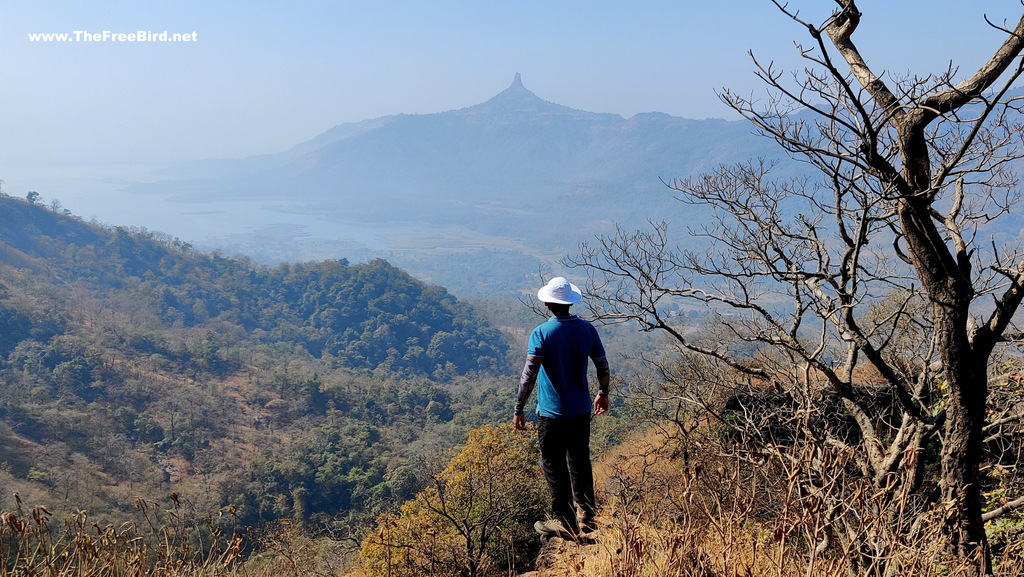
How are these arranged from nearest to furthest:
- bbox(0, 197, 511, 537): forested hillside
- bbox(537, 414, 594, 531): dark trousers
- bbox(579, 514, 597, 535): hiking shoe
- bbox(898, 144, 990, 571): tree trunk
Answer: bbox(898, 144, 990, 571): tree trunk, bbox(579, 514, 597, 535): hiking shoe, bbox(537, 414, 594, 531): dark trousers, bbox(0, 197, 511, 537): forested hillside

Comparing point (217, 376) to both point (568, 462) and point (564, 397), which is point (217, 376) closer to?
point (568, 462)

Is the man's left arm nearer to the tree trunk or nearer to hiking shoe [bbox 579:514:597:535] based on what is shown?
hiking shoe [bbox 579:514:597:535]

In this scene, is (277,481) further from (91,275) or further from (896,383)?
(91,275)

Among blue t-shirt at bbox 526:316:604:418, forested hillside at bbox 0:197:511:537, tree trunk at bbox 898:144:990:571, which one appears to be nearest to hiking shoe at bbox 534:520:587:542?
blue t-shirt at bbox 526:316:604:418

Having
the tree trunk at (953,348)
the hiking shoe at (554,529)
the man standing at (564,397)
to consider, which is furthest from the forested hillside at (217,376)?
the tree trunk at (953,348)

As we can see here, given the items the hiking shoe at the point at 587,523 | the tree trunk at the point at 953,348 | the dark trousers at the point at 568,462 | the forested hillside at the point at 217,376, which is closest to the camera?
the tree trunk at the point at 953,348

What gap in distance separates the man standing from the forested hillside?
1.86m

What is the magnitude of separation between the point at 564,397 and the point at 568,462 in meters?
0.44

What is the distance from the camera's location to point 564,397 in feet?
11.0

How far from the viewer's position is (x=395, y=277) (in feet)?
251

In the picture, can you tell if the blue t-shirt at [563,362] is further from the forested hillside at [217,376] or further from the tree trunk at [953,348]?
the forested hillside at [217,376]

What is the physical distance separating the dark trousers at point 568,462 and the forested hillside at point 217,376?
1.94m

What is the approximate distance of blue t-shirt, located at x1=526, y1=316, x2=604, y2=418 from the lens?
10.9ft

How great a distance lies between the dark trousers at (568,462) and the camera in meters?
3.42
